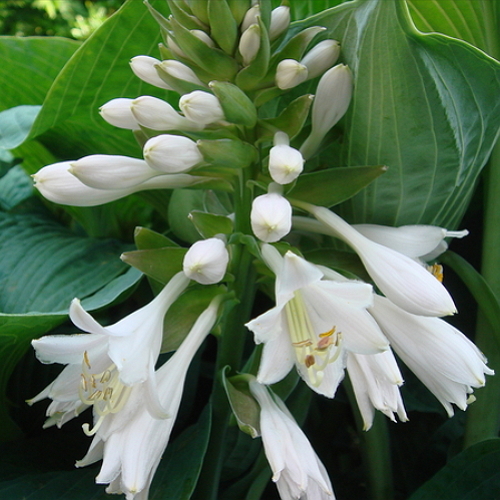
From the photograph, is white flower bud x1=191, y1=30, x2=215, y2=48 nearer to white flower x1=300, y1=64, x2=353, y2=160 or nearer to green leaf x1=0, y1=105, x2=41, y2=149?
white flower x1=300, y1=64, x2=353, y2=160

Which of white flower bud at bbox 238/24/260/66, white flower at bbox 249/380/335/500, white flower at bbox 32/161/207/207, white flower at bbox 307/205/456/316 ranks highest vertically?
white flower bud at bbox 238/24/260/66

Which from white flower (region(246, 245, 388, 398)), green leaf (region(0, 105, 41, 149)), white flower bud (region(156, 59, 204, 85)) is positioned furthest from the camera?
green leaf (region(0, 105, 41, 149))

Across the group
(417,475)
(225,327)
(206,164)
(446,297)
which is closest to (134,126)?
(206,164)

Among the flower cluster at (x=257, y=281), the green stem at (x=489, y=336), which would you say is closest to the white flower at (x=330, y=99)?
the flower cluster at (x=257, y=281)

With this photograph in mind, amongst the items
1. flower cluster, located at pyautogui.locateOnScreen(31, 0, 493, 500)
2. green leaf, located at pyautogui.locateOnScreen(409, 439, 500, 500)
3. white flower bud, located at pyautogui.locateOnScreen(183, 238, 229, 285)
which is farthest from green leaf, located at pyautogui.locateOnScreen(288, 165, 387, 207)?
green leaf, located at pyautogui.locateOnScreen(409, 439, 500, 500)

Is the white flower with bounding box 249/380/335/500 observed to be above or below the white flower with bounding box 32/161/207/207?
below

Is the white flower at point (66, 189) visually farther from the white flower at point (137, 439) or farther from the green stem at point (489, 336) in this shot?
→ the green stem at point (489, 336)

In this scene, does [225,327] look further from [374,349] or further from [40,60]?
[40,60]

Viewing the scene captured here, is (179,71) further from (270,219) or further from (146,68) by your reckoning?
(270,219)
